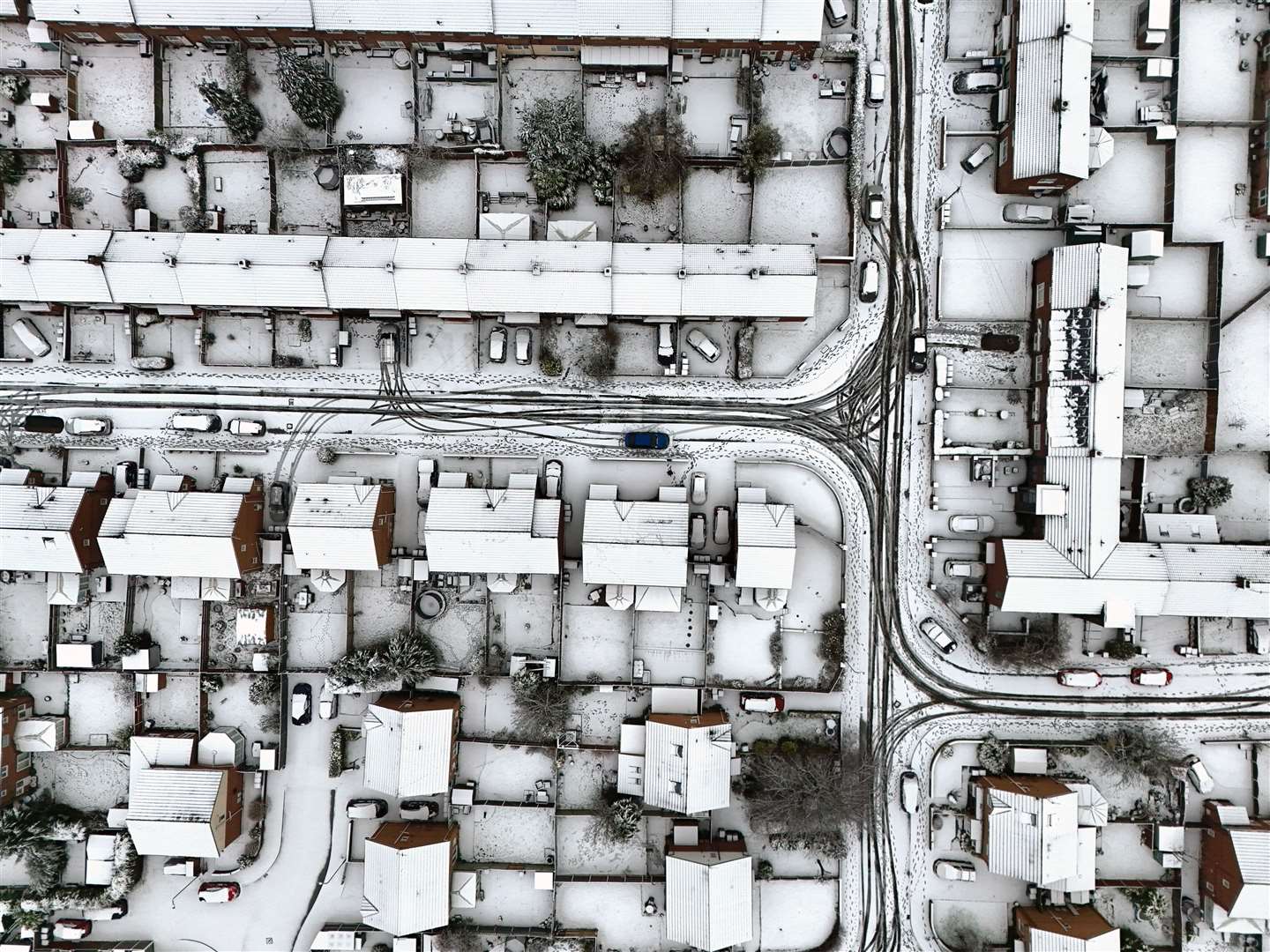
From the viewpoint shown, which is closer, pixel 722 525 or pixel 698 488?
pixel 698 488

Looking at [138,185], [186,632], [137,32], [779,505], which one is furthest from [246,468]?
[779,505]

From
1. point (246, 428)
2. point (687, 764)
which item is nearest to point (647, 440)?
point (687, 764)

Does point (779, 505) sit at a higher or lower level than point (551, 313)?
lower

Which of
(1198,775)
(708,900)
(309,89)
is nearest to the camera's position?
(708,900)

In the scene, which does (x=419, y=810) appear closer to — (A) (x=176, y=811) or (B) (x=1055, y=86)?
(A) (x=176, y=811)

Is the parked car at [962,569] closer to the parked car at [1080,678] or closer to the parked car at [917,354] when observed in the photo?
the parked car at [1080,678]

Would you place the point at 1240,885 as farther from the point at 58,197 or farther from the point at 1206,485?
the point at 58,197
